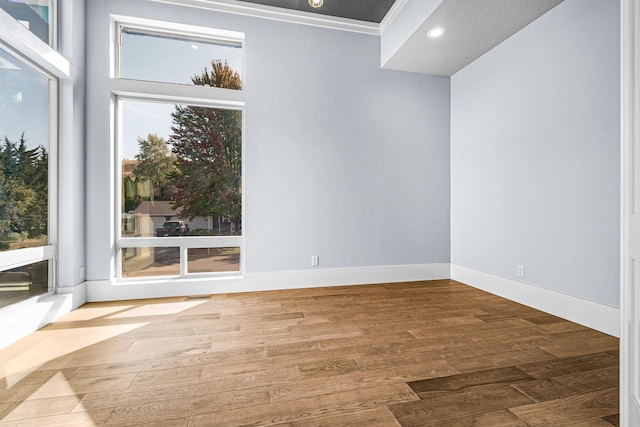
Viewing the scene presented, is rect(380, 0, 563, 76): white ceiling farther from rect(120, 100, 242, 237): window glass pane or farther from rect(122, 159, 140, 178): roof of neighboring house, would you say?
rect(122, 159, 140, 178): roof of neighboring house

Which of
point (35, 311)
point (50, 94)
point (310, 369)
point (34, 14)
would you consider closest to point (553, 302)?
point (310, 369)

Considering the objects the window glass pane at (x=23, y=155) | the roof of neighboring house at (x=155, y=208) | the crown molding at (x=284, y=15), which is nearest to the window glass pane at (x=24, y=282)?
the window glass pane at (x=23, y=155)

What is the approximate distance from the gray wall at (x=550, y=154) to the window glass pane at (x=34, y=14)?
4.43 m

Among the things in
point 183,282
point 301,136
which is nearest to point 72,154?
point 183,282

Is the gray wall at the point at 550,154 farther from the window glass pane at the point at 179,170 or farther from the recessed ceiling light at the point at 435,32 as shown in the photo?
the window glass pane at the point at 179,170

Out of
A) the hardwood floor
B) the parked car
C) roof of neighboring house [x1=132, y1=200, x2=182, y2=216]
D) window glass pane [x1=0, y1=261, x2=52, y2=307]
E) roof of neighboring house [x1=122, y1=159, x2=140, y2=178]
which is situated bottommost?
the hardwood floor

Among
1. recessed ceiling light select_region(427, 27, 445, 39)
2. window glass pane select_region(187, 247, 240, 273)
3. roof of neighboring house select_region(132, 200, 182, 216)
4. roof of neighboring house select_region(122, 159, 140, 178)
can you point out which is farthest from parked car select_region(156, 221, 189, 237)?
recessed ceiling light select_region(427, 27, 445, 39)

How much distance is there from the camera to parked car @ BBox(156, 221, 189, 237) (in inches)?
132

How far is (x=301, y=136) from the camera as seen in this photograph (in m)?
3.64

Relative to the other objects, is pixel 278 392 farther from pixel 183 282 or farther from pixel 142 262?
pixel 142 262

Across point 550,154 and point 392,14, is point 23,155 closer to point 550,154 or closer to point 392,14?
point 392,14

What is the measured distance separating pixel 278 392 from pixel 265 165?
252cm

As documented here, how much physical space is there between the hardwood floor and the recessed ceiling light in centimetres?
282

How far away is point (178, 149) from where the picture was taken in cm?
339
